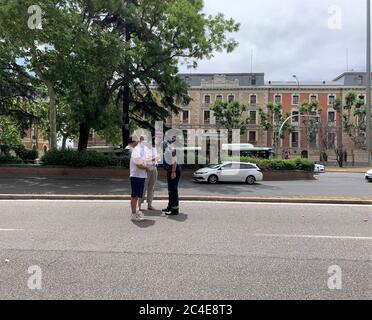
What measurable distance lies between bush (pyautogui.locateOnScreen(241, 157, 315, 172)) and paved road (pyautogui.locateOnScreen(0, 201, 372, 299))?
16.4m

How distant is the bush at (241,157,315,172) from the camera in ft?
86.9

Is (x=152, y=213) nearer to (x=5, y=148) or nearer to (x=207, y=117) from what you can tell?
(x=5, y=148)

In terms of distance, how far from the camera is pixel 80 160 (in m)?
24.2

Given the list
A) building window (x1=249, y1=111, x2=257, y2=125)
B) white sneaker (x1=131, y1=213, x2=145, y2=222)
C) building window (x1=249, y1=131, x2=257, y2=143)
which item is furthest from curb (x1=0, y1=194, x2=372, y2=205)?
building window (x1=249, y1=111, x2=257, y2=125)

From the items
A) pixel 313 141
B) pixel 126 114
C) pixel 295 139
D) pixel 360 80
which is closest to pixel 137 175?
pixel 126 114

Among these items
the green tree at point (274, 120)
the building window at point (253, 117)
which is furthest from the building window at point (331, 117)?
the building window at point (253, 117)

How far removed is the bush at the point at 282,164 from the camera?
2650 cm

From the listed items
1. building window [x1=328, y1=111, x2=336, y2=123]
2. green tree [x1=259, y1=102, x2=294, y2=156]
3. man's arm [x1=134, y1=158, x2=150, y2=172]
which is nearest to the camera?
man's arm [x1=134, y1=158, x2=150, y2=172]

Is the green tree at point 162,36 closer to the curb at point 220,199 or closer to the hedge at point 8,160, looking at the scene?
the hedge at point 8,160

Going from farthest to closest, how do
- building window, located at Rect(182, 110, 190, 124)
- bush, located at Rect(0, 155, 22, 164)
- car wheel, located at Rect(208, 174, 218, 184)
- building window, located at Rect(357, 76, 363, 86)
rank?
1. building window, located at Rect(182, 110, 190, 124)
2. building window, located at Rect(357, 76, 363, 86)
3. bush, located at Rect(0, 155, 22, 164)
4. car wheel, located at Rect(208, 174, 218, 184)

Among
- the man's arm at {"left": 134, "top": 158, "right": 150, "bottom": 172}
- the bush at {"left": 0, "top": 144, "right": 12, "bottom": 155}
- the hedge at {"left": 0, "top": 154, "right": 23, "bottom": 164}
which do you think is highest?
the bush at {"left": 0, "top": 144, "right": 12, "bottom": 155}

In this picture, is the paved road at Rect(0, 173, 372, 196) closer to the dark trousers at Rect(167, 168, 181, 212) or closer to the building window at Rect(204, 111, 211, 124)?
the dark trousers at Rect(167, 168, 181, 212)
